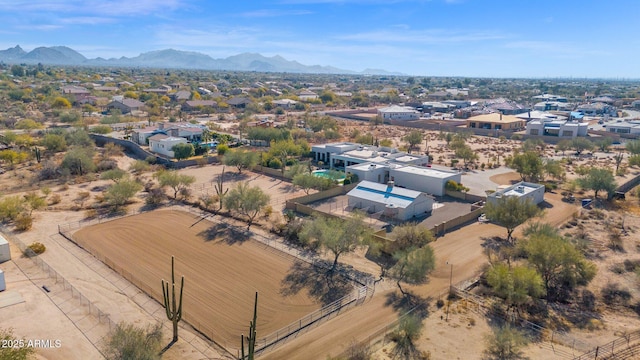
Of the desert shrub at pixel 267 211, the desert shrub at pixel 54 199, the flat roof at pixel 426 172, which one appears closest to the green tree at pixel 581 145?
the flat roof at pixel 426 172

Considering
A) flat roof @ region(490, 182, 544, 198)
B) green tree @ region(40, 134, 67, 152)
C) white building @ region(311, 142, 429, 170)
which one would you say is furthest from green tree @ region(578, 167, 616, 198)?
green tree @ region(40, 134, 67, 152)

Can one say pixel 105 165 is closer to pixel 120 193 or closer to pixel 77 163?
pixel 77 163

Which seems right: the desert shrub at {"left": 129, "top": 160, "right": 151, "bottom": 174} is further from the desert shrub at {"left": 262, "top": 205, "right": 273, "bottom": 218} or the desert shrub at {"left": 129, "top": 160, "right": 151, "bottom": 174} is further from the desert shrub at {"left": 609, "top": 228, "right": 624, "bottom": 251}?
the desert shrub at {"left": 609, "top": 228, "right": 624, "bottom": 251}

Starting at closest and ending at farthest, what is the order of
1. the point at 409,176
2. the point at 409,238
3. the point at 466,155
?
the point at 409,238 < the point at 409,176 < the point at 466,155

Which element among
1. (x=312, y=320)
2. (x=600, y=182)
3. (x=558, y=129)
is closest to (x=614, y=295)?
(x=312, y=320)

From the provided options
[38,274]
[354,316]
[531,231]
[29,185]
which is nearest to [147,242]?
[38,274]

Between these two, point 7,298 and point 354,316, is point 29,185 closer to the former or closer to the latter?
point 7,298

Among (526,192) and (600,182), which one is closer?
(526,192)
